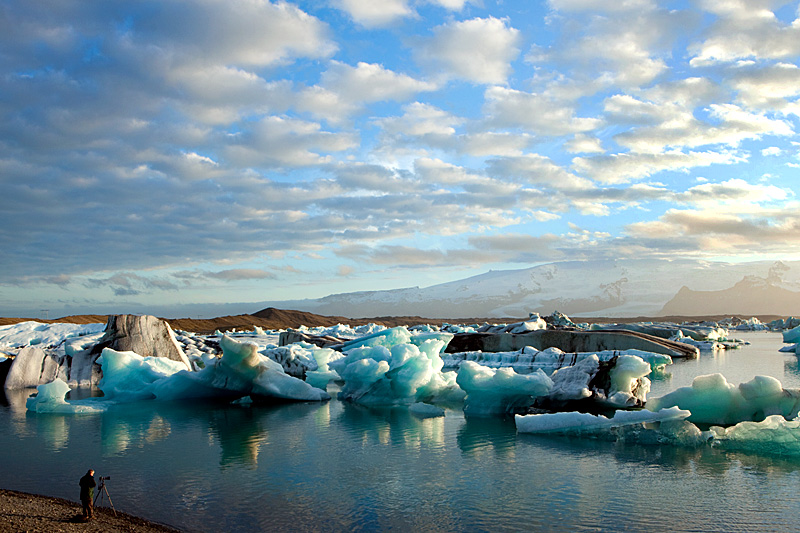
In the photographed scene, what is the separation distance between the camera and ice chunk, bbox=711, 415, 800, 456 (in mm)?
8102

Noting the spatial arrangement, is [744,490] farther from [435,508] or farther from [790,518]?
[435,508]

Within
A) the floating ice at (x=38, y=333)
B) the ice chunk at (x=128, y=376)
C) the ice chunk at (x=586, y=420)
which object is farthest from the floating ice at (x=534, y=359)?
the floating ice at (x=38, y=333)

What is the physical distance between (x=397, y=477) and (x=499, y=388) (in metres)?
5.37

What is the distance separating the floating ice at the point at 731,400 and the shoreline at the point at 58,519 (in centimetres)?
791

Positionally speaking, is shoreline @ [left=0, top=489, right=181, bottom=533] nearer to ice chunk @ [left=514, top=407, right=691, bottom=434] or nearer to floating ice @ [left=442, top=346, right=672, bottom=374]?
ice chunk @ [left=514, top=407, right=691, bottom=434]

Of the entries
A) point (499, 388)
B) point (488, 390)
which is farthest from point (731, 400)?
point (488, 390)

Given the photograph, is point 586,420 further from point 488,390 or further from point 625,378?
point 488,390

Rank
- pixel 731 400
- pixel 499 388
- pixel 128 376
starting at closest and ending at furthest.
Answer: pixel 731 400 < pixel 499 388 < pixel 128 376

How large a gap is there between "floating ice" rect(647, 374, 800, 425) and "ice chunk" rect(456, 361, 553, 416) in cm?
250

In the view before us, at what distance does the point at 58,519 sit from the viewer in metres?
5.43

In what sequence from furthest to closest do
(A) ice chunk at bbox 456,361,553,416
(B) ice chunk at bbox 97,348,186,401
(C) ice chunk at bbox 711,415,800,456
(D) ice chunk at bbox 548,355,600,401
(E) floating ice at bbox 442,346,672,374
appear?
(E) floating ice at bbox 442,346,672,374 → (B) ice chunk at bbox 97,348,186,401 → (A) ice chunk at bbox 456,361,553,416 → (D) ice chunk at bbox 548,355,600,401 → (C) ice chunk at bbox 711,415,800,456

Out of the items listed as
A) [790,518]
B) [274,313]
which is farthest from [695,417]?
[274,313]

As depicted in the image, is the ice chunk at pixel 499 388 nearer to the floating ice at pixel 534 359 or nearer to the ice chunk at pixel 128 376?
the floating ice at pixel 534 359

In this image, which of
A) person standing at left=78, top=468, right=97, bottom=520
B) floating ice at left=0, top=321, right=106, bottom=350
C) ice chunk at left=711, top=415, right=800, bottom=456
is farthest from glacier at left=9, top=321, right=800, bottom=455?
person standing at left=78, top=468, right=97, bottom=520
